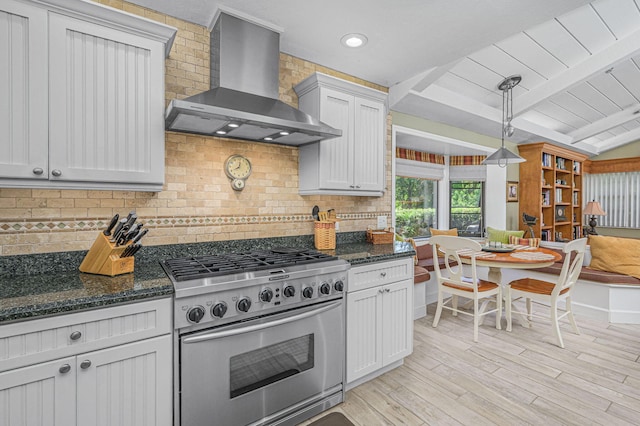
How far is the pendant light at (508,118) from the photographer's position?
3.59 metres

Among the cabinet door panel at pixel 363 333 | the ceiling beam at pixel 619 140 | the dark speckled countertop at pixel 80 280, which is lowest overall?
the cabinet door panel at pixel 363 333

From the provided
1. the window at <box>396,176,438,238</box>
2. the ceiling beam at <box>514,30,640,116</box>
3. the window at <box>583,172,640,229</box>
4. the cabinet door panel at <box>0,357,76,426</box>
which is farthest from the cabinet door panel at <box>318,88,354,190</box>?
the window at <box>583,172,640,229</box>

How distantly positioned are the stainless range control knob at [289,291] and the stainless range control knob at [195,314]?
1.47 feet

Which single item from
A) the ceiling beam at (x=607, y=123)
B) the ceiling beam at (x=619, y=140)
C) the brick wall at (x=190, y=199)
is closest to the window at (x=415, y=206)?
the brick wall at (x=190, y=199)

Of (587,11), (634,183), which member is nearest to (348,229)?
(587,11)

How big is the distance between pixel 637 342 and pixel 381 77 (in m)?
3.42

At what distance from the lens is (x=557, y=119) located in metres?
5.33

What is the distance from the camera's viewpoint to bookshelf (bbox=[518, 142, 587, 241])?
5.47m

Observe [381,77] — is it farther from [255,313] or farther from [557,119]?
[557,119]

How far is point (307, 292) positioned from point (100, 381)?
1023 mm

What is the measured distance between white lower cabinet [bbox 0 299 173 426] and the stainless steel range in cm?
10

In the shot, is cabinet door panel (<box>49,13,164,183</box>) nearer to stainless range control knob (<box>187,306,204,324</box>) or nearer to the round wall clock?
the round wall clock

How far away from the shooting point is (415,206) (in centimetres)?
524

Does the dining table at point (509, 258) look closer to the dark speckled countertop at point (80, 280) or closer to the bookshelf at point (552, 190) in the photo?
the dark speckled countertop at point (80, 280)
